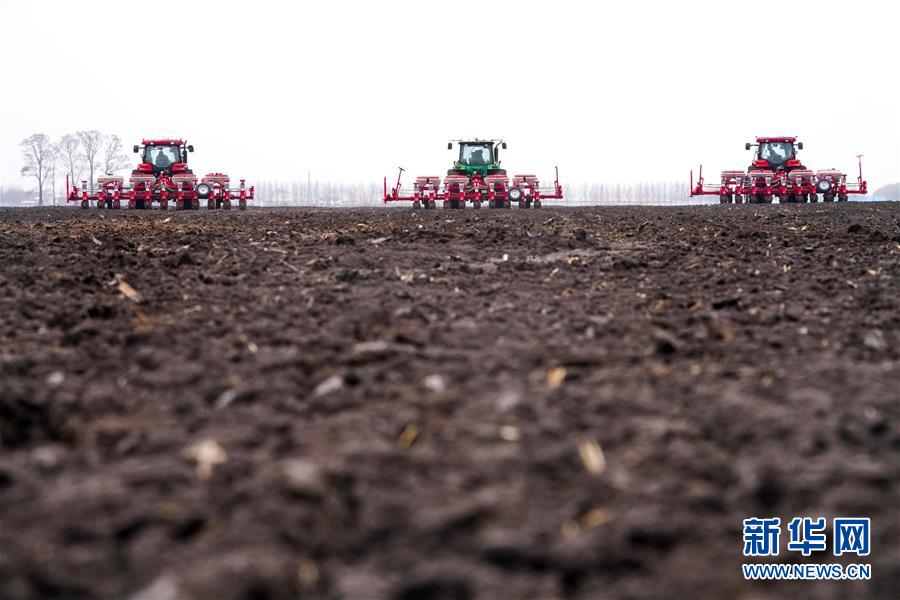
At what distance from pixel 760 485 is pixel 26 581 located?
2243 millimetres

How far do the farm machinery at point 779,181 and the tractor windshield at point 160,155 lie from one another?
22062mm

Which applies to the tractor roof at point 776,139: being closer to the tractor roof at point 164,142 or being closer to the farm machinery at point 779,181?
the farm machinery at point 779,181

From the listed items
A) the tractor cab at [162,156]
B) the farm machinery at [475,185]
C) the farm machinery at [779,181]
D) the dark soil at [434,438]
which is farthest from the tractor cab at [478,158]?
the dark soil at [434,438]

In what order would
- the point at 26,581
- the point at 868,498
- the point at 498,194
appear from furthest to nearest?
1. the point at 498,194
2. the point at 868,498
3. the point at 26,581

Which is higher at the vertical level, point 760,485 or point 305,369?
point 305,369

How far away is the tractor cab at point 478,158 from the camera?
32594mm

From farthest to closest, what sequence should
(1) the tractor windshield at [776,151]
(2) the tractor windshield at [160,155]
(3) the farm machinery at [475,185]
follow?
(1) the tractor windshield at [776,151], (2) the tractor windshield at [160,155], (3) the farm machinery at [475,185]

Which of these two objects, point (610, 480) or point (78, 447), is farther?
point (78, 447)

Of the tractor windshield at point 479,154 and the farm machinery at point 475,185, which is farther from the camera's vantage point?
the tractor windshield at point 479,154

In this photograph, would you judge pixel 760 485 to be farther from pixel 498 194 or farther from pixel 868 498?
pixel 498 194

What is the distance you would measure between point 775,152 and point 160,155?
1034 inches

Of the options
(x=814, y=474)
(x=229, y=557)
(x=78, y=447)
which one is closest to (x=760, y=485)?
(x=814, y=474)

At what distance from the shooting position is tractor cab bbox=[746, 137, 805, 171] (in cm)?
3306

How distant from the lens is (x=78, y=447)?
2.95 m
